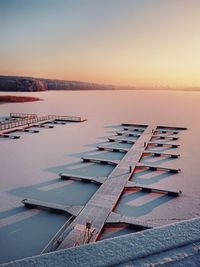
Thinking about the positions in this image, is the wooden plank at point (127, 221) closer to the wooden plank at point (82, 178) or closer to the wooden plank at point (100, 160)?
the wooden plank at point (82, 178)

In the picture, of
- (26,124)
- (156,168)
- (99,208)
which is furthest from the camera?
(26,124)

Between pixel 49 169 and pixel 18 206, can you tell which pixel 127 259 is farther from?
pixel 49 169

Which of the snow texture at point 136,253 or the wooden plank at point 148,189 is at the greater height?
the snow texture at point 136,253

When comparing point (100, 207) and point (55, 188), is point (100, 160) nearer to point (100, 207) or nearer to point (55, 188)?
point (55, 188)

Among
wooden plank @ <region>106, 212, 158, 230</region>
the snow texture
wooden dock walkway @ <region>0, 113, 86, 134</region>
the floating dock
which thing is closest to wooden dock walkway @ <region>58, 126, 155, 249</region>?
wooden plank @ <region>106, 212, 158, 230</region>

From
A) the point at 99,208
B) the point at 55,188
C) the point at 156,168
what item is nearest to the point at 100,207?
the point at 99,208

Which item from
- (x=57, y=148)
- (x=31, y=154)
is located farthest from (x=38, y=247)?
(x=57, y=148)

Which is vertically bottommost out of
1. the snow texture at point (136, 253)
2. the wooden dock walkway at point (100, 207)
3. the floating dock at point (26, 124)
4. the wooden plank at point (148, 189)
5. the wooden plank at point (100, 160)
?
the wooden plank at point (148, 189)

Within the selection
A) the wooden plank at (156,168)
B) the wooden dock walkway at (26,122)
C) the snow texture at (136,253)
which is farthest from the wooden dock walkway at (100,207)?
the wooden dock walkway at (26,122)
